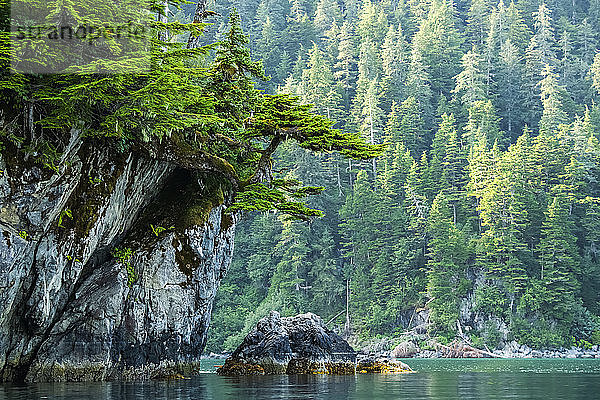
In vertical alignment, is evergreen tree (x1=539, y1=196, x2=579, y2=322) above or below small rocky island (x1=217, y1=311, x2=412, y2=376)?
above

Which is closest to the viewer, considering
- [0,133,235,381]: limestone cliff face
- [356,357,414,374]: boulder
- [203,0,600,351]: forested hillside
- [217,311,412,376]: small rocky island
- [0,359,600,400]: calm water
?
[0,359,600,400]: calm water

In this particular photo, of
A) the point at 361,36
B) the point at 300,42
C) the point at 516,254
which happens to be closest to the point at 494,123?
the point at 516,254

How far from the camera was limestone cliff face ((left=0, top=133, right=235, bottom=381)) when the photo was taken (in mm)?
16188

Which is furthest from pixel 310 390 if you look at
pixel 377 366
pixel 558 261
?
pixel 558 261

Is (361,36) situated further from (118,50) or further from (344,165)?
(118,50)

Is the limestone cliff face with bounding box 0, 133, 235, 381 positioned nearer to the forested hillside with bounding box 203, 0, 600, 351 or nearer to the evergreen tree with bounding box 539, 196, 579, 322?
the forested hillside with bounding box 203, 0, 600, 351

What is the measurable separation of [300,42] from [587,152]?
44.7 m

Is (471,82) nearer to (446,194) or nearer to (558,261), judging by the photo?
(446,194)

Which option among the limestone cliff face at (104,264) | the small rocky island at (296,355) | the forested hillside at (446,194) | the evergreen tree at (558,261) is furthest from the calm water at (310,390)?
the evergreen tree at (558,261)

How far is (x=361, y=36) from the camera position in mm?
85562

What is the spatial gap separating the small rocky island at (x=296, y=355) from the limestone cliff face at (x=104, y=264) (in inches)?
94.1

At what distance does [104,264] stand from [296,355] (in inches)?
328

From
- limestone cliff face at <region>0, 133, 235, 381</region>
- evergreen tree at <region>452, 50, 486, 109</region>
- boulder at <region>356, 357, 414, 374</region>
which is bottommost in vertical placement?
boulder at <region>356, 357, 414, 374</region>

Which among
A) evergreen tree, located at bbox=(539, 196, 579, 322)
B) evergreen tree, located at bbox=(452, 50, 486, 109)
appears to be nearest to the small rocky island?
evergreen tree, located at bbox=(539, 196, 579, 322)
